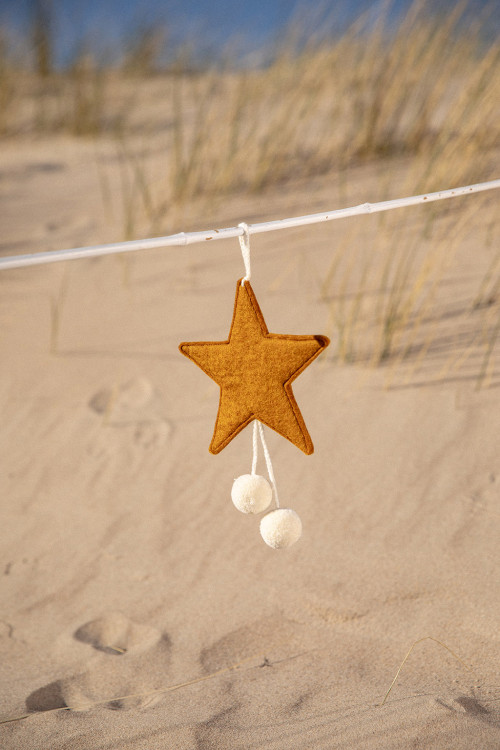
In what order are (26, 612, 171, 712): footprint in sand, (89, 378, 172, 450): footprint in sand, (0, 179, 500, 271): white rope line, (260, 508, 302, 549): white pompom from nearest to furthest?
(0, 179, 500, 271): white rope line
(260, 508, 302, 549): white pompom
(26, 612, 171, 712): footprint in sand
(89, 378, 172, 450): footprint in sand

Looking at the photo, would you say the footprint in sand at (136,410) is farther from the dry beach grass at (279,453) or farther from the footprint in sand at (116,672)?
the footprint in sand at (116,672)

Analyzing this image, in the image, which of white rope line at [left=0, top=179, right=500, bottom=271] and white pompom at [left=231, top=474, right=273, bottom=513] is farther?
white pompom at [left=231, top=474, right=273, bottom=513]

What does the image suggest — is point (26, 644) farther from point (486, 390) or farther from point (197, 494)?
point (486, 390)

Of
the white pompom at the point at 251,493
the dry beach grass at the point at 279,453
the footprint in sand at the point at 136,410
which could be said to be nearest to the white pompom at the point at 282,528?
the white pompom at the point at 251,493

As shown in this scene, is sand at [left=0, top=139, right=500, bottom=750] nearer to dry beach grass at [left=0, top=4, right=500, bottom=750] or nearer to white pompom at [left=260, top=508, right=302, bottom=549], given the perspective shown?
dry beach grass at [left=0, top=4, right=500, bottom=750]

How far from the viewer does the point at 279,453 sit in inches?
102

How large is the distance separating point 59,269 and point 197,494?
210 cm

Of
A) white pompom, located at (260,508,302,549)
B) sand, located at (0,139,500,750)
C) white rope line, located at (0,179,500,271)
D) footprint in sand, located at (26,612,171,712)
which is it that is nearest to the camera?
white rope line, located at (0,179,500,271)

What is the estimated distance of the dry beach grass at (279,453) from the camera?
1673mm

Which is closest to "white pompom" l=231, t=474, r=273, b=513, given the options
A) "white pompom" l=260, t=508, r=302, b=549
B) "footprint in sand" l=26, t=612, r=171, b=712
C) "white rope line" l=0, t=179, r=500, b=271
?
"white pompom" l=260, t=508, r=302, b=549

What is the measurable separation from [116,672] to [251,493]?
757 millimetres

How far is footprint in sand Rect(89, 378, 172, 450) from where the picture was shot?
273 centimetres

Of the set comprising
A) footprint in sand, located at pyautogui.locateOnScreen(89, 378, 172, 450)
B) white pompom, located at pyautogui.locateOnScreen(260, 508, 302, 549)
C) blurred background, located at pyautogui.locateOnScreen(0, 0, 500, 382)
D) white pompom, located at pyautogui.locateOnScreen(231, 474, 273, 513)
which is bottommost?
white pompom, located at pyautogui.locateOnScreen(260, 508, 302, 549)

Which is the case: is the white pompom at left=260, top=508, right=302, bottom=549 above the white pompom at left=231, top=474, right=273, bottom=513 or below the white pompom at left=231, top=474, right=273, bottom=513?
below
